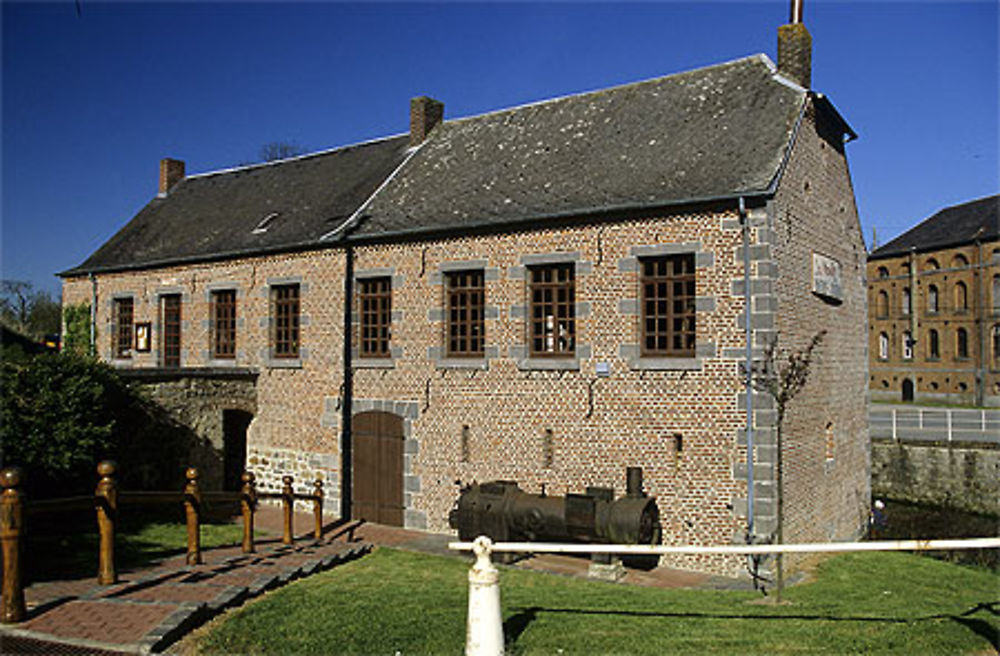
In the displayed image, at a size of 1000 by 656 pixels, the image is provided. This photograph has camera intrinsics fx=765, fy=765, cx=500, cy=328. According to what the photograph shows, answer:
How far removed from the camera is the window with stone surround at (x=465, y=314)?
13.9 m

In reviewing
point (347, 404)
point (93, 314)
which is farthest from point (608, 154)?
point (93, 314)

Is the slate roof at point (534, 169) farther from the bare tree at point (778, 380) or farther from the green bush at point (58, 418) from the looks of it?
the green bush at point (58, 418)

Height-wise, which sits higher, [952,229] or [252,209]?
[952,229]

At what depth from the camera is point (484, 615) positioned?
496 centimetres

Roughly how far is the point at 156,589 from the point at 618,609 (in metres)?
4.65

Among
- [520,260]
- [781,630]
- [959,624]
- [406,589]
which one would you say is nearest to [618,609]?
[781,630]

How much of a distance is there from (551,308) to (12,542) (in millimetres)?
8891

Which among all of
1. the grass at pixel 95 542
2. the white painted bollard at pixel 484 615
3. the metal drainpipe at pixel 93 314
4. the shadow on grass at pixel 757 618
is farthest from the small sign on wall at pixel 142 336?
the white painted bollard at pixel 484 615

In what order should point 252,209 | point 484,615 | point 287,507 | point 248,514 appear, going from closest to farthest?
point 484,615 < point 248,514 < point 287,507 < point 252,209

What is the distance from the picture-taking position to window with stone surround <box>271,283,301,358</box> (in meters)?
16.5

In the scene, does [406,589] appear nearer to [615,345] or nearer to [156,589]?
[156,589]

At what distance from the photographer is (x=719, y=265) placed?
1143cm

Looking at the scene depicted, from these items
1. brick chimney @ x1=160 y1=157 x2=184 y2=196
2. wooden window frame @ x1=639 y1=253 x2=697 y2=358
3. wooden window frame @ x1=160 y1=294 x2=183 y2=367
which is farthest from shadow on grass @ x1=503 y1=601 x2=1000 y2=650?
brick chimney @ x1=160 y1=157 x2=184 y2=196

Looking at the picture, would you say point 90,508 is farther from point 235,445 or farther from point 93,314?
point 93,314
